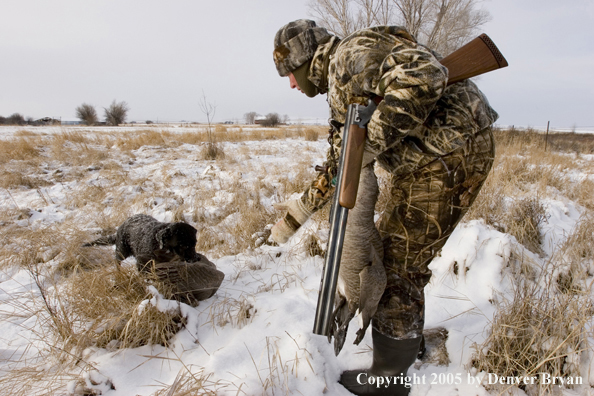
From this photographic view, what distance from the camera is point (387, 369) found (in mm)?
1409

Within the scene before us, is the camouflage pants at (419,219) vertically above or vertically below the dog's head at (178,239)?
above

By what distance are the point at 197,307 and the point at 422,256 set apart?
144cm

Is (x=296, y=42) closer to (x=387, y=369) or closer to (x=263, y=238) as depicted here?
(x=387, y=369)

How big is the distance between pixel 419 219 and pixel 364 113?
51cm

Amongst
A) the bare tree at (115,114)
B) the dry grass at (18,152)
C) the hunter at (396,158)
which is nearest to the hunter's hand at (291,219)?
the hunter at (396,158)

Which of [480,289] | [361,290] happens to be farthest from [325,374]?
[480,289]

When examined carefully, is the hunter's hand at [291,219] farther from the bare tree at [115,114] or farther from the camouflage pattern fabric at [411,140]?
the bare tree at [115,114]

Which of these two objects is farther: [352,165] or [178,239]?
[178,239]

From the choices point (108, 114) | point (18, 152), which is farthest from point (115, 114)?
point (18, 152)

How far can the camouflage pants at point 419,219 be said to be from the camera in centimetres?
115

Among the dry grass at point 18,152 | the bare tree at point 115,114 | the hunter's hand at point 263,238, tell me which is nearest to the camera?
the hunter's hand at point 263,238

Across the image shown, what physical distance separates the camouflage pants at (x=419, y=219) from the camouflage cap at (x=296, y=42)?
0.74 m

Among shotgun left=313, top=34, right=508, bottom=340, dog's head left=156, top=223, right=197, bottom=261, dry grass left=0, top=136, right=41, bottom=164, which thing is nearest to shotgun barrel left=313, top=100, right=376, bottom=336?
shotgun left=313, top=34, right=508, bottom=340

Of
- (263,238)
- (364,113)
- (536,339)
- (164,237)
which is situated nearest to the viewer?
(364,113)
